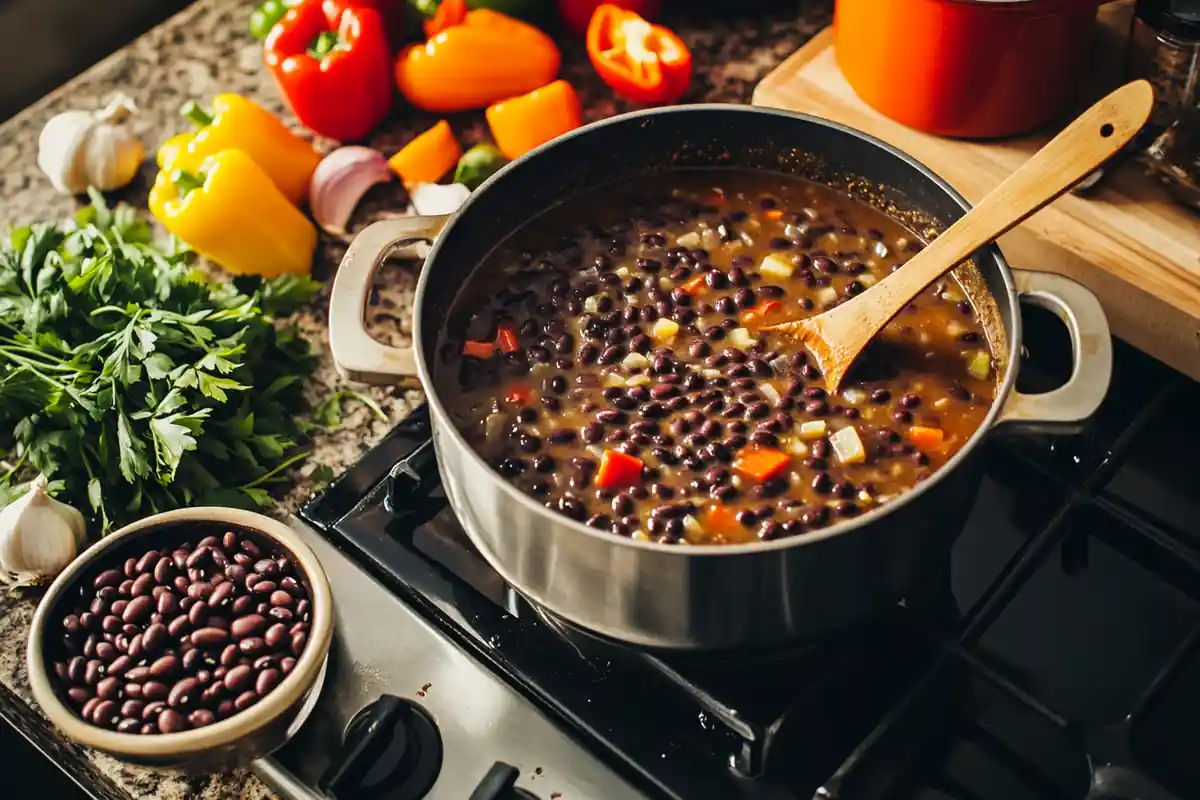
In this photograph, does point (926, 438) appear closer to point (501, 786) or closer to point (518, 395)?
point (518, 395)

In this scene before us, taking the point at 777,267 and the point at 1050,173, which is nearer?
the point at 1050,173

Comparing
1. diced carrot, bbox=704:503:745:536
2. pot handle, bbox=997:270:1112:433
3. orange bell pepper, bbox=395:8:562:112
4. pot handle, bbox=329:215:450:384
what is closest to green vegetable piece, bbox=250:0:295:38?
orange bell pepper, bbox=395:8:562:112

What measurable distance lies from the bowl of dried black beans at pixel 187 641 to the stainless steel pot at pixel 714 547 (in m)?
0.22

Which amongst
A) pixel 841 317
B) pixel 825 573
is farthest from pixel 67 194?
pixel 825 573

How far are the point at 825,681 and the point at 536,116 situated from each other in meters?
1.11

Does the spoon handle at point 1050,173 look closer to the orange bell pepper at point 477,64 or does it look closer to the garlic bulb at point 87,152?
the orange bell pepper at point 477,64

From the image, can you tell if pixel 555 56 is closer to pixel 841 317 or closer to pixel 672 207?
pixel 672 207

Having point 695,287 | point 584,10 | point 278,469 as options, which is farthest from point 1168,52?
point 278,469

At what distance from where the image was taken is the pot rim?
1.16m

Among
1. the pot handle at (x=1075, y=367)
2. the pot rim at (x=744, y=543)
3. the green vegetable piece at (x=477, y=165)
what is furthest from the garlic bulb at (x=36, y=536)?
the pot handle at (x=1075, y=367)

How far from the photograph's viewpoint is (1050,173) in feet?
→ 4.59

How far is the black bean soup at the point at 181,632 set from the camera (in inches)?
53.5

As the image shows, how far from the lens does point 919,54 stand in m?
1.83

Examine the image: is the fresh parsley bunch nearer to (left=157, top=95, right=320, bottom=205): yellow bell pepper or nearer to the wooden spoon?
(left=157, top=95, right=320, bottom=205): yellow bell pepper
